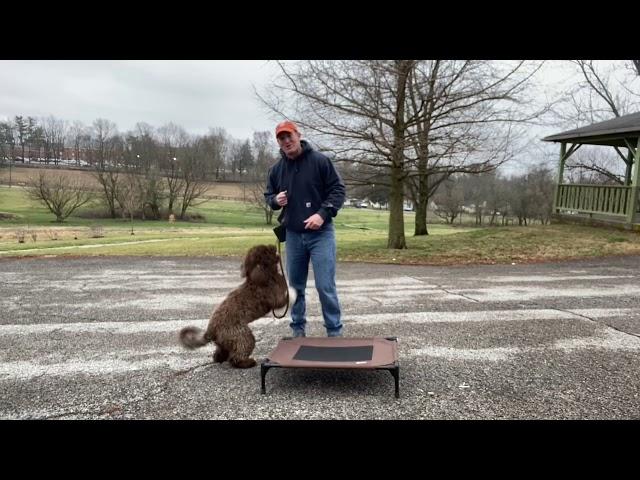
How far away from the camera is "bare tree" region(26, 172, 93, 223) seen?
2647 cm

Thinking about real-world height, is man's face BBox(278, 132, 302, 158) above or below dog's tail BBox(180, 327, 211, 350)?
above

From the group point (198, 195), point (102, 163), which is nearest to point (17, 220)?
point (102, 163)

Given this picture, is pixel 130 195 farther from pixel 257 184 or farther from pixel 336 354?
pixel 336 354

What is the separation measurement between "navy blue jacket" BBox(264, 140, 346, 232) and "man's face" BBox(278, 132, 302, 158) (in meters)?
0.07

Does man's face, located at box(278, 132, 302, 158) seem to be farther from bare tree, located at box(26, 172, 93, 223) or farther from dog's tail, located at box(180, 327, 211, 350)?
bare tree, located at box(26, 172, 93, 223)

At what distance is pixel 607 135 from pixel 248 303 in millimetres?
17016

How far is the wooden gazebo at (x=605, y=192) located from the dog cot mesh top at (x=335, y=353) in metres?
14.1

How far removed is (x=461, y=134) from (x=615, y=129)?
619 cm

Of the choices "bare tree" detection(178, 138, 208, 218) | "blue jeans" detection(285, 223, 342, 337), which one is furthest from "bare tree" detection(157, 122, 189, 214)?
"blue jeans" detection(285, 223, 342, 337)

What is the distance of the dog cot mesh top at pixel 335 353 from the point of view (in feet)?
11.2

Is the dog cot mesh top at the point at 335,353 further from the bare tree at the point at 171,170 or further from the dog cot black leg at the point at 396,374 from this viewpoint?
the bare tree at the point at 171,170

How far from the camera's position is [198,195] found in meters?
43.9

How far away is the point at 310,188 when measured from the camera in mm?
4129
